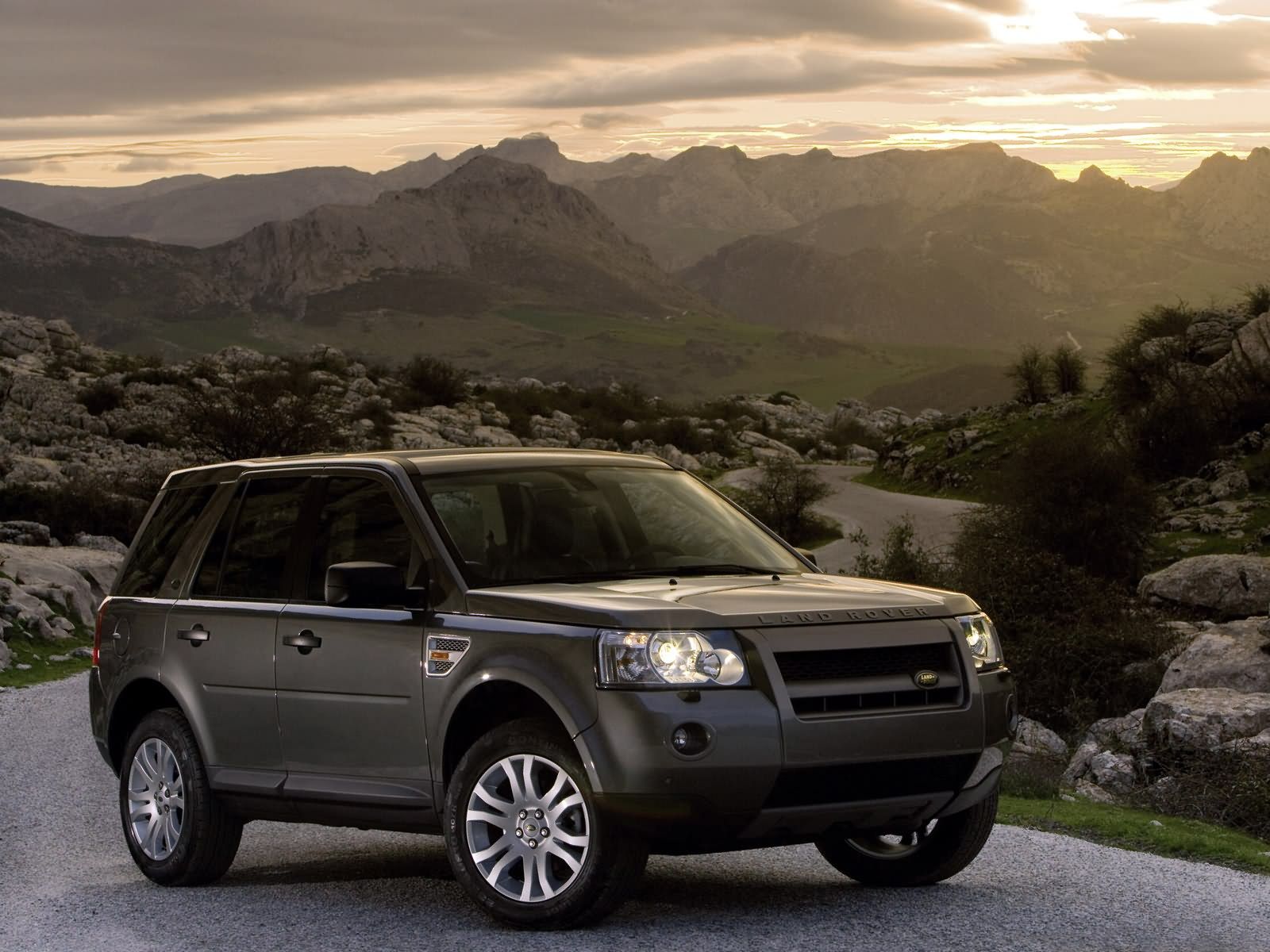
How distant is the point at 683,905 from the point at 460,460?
2.27m

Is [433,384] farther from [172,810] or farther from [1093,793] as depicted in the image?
[172,810]

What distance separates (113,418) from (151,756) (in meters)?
55.2

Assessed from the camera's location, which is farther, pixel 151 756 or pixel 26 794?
pixel 26 794

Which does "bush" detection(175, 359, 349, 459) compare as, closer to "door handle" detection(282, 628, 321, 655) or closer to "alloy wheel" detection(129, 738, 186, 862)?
"alloy wheel" detection(129, 738, 186, 862)

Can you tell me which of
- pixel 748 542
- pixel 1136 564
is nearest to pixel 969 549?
pixel 1136 564

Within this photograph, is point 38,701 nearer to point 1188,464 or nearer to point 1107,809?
point 1107,809

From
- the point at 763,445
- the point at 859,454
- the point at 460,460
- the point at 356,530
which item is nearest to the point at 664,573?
the point at 460,460

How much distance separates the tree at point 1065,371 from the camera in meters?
65.1

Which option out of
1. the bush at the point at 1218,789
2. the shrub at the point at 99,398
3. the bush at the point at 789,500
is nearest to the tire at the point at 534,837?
the bush at the point at 1218,789

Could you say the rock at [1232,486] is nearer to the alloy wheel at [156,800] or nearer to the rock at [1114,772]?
the rock at [1114,772]

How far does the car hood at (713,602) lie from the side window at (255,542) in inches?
60.8

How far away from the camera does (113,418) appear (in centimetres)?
6122

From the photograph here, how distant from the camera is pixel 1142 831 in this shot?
10.1 metres

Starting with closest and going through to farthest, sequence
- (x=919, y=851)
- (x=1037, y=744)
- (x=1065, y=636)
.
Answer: (x=919, y=851) → (x=1037, y=744) → (x=1065, y=636)
